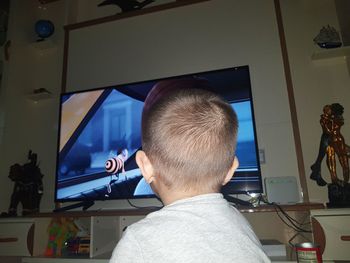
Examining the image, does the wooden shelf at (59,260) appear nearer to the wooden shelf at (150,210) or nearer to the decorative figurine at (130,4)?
the wooden shelf at (150,210)

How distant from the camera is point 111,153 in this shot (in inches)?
64.3

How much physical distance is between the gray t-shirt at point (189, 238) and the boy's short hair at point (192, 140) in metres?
0.07

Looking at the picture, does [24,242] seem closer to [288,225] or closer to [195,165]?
[195,165]

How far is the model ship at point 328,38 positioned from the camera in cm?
162

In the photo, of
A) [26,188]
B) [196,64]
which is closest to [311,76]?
[196,64]

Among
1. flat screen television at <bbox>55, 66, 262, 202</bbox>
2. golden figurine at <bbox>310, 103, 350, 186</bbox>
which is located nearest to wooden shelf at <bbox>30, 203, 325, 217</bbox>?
flat screen television at <bbox>55, 66, 262, 202</bbox>

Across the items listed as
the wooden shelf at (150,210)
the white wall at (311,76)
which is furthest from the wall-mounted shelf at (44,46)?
the white wall at (311,76)

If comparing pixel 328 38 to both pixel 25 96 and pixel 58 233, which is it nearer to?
pixel 58 233

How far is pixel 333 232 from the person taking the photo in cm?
113

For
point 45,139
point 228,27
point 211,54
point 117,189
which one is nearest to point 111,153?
point 117,189

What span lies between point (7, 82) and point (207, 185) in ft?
7.09

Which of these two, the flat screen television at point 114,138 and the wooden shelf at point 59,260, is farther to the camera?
the flat screen television at point 114,138

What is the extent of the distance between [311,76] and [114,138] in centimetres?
137

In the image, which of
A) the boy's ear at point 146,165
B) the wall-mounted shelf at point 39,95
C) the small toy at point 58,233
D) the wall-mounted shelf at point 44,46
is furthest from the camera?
the wall-mounted shelf at point 44,46
